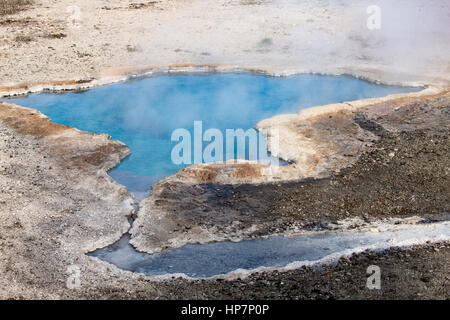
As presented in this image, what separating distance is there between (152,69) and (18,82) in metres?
2.87

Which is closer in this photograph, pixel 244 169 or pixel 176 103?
pixel 244 169

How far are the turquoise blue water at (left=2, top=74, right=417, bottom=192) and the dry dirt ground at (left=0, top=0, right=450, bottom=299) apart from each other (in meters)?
0.41

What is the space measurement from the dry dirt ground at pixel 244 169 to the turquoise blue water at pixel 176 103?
406 mm

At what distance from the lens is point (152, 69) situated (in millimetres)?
12031

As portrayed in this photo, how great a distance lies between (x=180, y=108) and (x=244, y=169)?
2.99 m

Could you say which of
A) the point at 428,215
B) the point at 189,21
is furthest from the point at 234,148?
the point at 189,21

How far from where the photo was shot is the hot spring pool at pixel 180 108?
6629 mm

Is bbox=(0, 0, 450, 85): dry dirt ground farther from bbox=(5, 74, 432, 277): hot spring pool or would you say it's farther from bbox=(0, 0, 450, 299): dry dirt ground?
bbox=(5, 74, 432, 277): hot spring pool

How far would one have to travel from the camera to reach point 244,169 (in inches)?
316

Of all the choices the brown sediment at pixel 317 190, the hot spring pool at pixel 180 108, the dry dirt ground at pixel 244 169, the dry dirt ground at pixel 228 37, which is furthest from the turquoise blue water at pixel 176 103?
the brown sediment at pixel 317 190

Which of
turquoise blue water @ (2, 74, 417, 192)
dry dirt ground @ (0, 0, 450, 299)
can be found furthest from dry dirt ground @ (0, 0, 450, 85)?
turquoise blue water @ (2, 74, 417, 192)

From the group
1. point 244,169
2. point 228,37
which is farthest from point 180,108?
point 228,37

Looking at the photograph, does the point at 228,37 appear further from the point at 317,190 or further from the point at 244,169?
the point at 317,190
